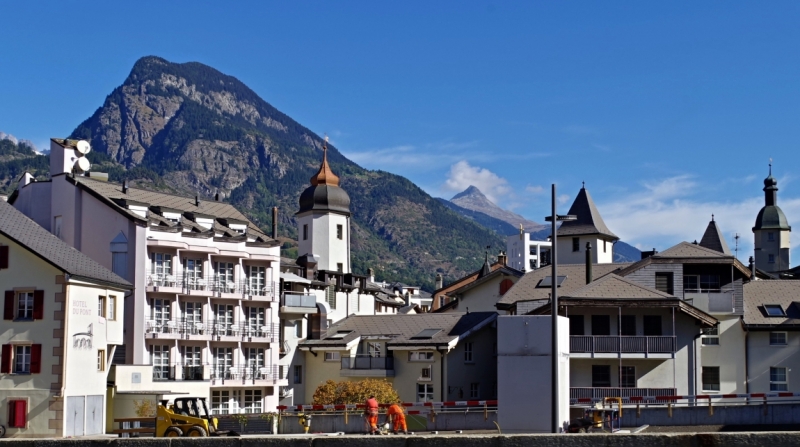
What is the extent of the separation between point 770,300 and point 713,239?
23.0m

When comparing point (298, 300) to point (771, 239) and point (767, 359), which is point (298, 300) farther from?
point (771, 239)

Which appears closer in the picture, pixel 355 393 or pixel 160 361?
pixel 355 393

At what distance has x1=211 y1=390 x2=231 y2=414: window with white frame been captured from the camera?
65.8 m

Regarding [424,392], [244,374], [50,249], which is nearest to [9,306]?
[50,249]

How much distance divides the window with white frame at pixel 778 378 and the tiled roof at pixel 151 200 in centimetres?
3332

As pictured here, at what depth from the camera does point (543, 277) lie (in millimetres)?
70938

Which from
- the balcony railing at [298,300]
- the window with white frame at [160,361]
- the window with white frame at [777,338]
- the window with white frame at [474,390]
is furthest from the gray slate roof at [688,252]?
the window with white frame at [160,361]

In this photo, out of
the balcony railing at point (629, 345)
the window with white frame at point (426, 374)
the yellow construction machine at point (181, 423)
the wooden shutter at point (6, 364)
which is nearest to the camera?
the yellow construction machine at point (181, 423)

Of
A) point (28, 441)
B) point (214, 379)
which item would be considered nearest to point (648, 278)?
point (214, 379)

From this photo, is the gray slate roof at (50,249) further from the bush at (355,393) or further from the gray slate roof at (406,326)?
the gray slate roof at (406,326)

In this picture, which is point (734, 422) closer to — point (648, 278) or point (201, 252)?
point (648, 278)

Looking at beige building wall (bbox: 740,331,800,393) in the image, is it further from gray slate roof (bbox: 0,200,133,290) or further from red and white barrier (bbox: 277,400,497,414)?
gray slate roof (bbox: 0,200,133,290)

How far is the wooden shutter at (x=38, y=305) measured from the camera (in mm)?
47594

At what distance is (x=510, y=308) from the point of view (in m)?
66.0
